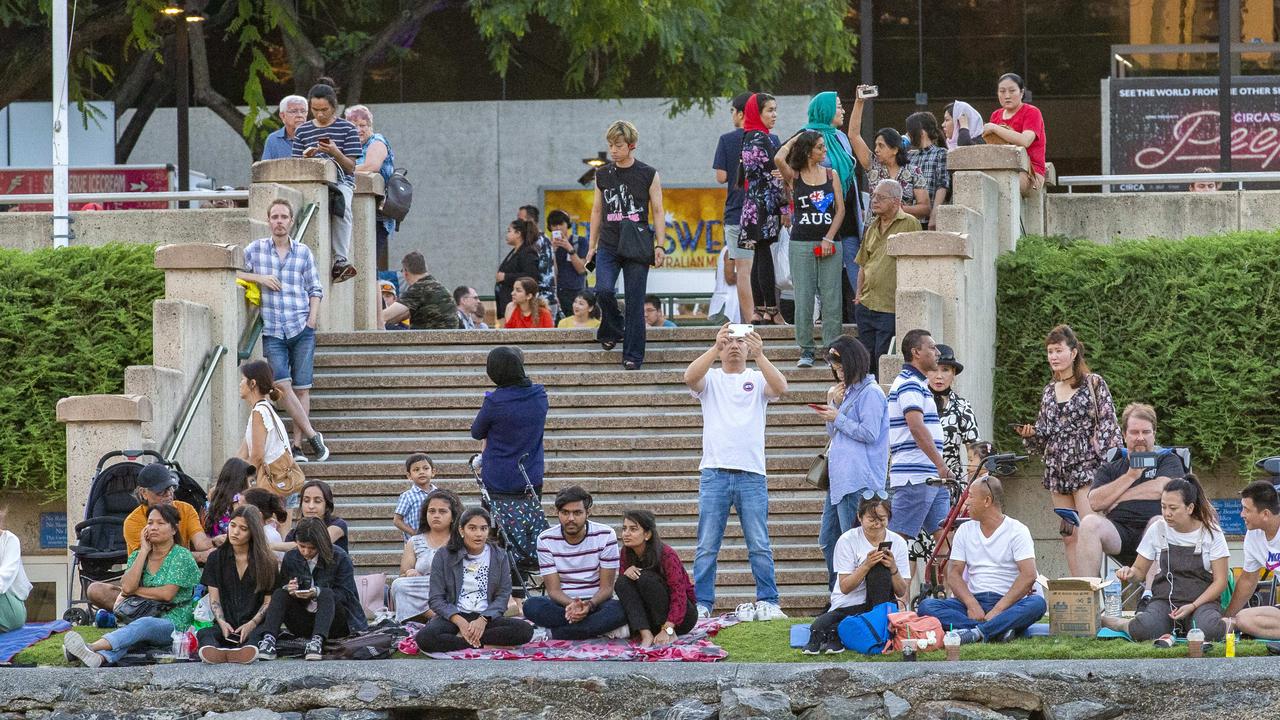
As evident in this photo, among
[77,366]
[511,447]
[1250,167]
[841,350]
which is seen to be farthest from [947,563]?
[1250,167]

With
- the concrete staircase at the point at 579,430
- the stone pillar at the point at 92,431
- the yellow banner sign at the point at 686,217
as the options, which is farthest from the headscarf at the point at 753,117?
the yellow banner sign at the point at 686,217

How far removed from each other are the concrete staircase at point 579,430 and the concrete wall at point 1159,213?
2904 mm

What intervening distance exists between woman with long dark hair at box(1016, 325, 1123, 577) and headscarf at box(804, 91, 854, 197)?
2928 millimetres

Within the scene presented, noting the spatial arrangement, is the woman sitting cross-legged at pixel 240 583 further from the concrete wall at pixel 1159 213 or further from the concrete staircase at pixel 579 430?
the concrete wall at pixel 1159 213

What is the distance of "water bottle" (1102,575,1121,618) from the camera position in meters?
11.1

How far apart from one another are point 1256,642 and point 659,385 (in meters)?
5.68

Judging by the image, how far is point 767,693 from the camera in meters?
10.2

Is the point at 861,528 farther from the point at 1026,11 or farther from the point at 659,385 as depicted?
the point at 1026,11

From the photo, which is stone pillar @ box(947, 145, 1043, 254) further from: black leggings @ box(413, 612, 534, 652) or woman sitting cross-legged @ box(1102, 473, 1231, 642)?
black leggings @ box(413, 612, 534, 652)

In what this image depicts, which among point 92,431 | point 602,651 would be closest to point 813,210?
point 602,651

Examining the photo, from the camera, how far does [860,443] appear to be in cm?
1177

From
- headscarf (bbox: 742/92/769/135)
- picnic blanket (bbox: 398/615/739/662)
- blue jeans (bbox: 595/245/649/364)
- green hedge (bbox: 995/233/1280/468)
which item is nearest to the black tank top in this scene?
blue jeans (bbox: 595/245/649/364)

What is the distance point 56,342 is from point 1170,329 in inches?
346

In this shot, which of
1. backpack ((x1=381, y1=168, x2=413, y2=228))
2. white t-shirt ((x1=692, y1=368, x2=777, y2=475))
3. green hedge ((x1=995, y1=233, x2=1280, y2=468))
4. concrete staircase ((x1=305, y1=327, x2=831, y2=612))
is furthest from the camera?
backpack ((x1=381, y1=168, x2=413, y2=228))
